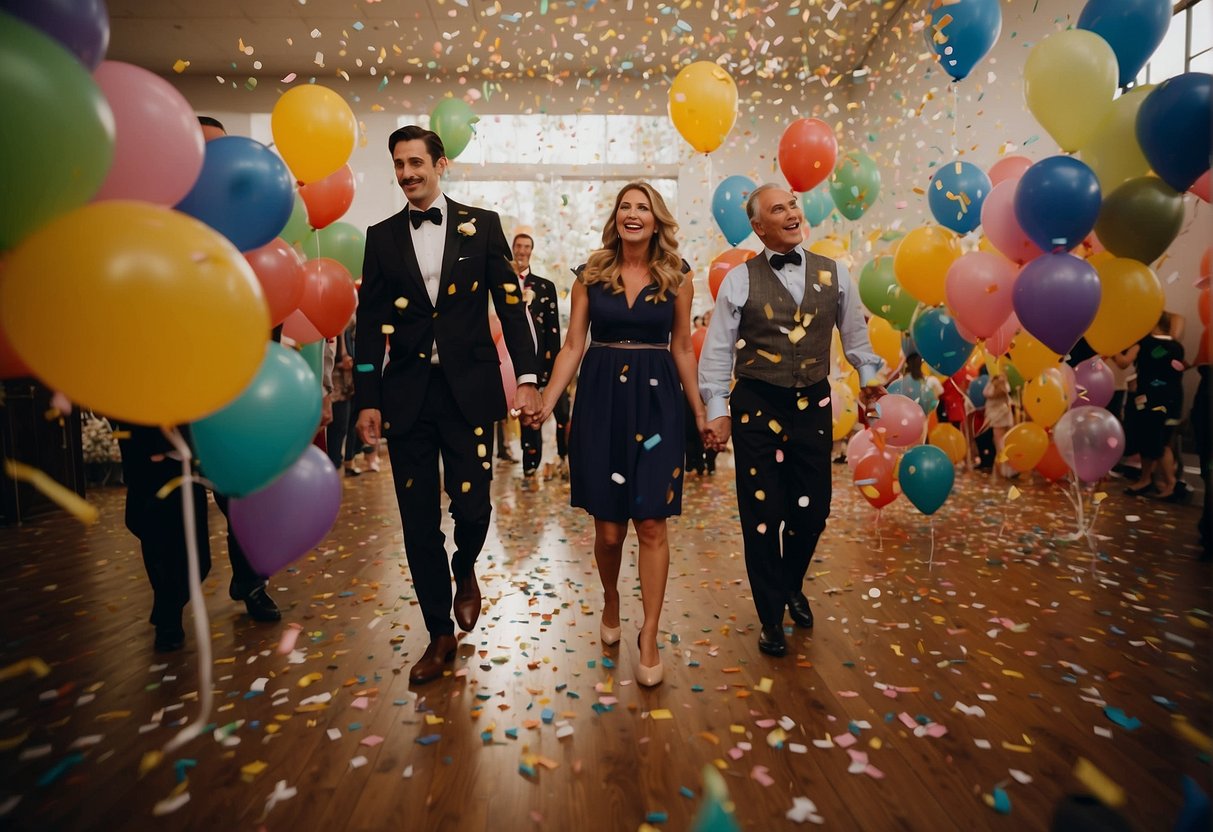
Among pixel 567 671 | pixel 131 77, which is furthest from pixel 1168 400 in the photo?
pixel 131 77

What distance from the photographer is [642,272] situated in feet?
8.20

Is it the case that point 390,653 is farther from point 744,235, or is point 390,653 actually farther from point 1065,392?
point 1065,392

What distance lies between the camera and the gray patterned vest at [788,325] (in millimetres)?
2588

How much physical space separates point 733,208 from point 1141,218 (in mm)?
2500

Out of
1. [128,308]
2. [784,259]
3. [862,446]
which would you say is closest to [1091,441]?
[862,446]

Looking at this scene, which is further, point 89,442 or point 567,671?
point 89,442

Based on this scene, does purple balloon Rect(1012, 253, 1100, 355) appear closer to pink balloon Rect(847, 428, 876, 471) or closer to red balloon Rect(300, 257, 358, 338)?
pink balloon Rect(847, 428, 876, 471)

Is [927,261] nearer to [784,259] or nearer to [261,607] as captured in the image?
[784,259]

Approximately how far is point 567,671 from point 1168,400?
495cm

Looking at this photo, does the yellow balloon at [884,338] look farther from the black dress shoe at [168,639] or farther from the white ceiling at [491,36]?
the black dress shoe at [168,639]

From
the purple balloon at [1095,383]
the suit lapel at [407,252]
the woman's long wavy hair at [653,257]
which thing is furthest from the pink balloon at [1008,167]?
the suit lapel at [407,252]

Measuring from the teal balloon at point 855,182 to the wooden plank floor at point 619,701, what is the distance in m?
2.38

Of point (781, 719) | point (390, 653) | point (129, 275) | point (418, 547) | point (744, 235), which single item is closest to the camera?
point (129, 275)

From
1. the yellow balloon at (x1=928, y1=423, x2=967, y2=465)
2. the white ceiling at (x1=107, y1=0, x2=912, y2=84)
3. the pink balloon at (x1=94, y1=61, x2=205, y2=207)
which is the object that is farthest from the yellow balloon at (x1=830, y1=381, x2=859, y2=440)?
the pink balloon at (x1=94, y1=61, x2=205, y2=207)
